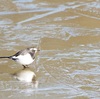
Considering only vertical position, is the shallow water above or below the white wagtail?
below

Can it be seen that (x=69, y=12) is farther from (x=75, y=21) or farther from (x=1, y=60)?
(x=1, y=60)

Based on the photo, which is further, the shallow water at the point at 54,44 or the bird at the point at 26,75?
the bird at the point at 26,75

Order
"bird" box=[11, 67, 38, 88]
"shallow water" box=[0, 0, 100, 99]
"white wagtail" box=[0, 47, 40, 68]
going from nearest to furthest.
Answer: "shallow water" box=[0, 0, 100, 99] < "bird" box=[11, 67, 38, 88] < "white wagtail" box=[0, 47, 40, 68]

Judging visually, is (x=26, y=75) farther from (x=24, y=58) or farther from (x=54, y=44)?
(x=54, y=44)

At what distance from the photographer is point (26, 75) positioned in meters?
6.44

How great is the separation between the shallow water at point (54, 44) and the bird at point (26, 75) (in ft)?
0.25

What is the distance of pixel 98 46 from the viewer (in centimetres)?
752

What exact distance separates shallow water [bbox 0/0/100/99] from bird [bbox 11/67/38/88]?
76 mm

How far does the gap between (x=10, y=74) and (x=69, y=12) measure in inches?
137

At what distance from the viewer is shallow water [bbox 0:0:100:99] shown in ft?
19.2

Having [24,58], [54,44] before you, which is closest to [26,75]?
[24,58]

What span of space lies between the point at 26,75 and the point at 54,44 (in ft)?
4.54

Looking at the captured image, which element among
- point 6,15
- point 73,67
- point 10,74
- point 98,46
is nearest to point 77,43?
point 98,46

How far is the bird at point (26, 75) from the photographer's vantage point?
6186 millimetres
